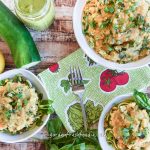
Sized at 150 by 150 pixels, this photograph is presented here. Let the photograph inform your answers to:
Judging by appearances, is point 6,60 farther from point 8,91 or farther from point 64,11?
point 64,11

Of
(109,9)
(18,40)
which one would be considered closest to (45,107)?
(18,40)

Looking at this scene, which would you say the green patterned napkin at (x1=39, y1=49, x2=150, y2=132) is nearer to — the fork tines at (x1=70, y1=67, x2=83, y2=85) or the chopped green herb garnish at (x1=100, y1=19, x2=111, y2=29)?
the fork tines at (x1=70, y1=67, x2=83, y2=85)

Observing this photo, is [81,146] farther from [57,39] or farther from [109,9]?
[109,9]

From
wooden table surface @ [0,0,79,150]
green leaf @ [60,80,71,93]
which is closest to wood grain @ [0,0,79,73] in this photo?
wooden table surface @ [0,0,79,150]

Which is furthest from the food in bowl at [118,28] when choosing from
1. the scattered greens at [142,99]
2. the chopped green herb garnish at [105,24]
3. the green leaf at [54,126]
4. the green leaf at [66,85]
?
the green leaf at [54,126]

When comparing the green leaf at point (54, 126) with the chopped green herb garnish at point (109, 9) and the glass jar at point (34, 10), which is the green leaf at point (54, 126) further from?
the chopped green herb garnish at point (109, 9)

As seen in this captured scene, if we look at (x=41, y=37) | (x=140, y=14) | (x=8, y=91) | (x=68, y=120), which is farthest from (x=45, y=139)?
(x=140, y=14)
